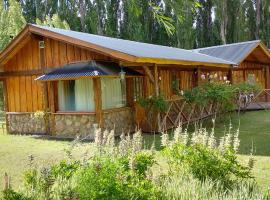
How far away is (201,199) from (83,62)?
27.7 ft

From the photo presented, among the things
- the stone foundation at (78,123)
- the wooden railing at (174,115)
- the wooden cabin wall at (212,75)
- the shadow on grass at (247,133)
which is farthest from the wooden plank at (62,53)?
the wooden cabin wall at (212,75)

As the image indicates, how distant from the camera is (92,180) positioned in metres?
3.82

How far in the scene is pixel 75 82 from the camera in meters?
12.3

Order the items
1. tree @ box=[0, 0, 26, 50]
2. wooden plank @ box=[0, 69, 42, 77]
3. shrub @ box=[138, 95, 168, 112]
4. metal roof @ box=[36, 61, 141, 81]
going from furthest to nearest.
A: tree @ box=[0, 0, 26, 50], wooden plank @ box=[0, 69, 42, 77], shrub @ box=[138, 95, 168, 112], metal roof @ box=[36, 61, 141, 81]

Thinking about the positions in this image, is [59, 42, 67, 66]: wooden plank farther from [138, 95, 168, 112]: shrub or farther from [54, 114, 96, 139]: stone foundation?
[138, 95, 168, 112]: shrub

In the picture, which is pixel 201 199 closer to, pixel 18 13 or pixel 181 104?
pixel 181 104

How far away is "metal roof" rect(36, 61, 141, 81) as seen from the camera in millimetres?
11070

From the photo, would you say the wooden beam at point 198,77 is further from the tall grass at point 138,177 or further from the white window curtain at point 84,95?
the tall grass at point 138,177

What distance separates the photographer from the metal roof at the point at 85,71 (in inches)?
436

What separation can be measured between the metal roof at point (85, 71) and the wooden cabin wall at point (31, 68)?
453 mm

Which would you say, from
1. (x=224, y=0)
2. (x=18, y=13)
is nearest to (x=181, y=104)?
(x=18, y=13)

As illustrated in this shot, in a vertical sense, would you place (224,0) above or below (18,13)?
above

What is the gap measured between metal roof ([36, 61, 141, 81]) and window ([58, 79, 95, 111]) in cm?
51

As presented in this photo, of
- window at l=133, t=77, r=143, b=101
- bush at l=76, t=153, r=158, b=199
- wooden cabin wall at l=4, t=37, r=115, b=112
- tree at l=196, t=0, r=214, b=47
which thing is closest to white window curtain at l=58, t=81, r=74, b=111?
wooden cabin wall at l=4, t=37, r=115, b=112
